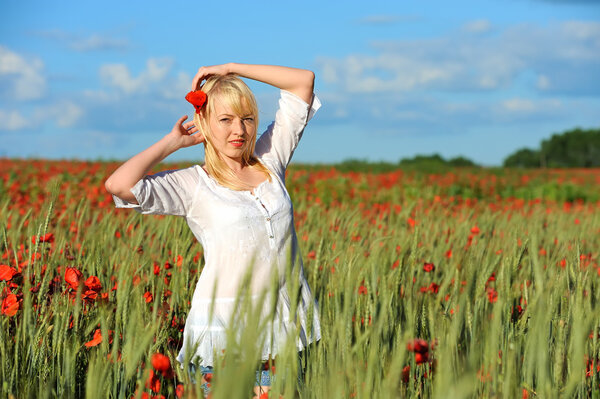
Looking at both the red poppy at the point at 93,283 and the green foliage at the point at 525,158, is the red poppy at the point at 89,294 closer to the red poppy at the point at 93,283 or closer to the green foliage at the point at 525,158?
the red poppy at the point at 93,283

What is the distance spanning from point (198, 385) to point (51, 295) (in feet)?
4.21

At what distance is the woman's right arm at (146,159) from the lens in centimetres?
189

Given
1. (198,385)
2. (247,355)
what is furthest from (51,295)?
(247,355)

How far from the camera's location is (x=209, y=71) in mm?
2135

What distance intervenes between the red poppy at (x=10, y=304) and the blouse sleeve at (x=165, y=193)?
0.44 metres

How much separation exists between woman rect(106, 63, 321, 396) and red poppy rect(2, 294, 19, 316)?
1.47ft

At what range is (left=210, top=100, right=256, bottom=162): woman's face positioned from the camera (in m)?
2.04

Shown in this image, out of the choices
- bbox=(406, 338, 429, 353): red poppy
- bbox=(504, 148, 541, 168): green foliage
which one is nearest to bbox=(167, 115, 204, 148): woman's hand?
bbox=(406, 338, 429, 353): red poppy

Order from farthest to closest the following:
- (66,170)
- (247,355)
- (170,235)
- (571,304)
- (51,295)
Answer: (66,170), (170,235), (51,295), (571,304), (247,355)

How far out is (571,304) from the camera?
5.97 feet

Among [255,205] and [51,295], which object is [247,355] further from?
[51,295]

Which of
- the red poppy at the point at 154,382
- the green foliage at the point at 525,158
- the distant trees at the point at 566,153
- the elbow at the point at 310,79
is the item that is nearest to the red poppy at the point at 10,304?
the red poppy at the point at 154,382

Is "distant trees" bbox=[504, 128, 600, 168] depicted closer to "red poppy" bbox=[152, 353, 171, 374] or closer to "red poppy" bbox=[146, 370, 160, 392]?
"red poppy" bbox=[146, 370, 160, 392]

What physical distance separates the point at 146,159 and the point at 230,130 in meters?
0.30
